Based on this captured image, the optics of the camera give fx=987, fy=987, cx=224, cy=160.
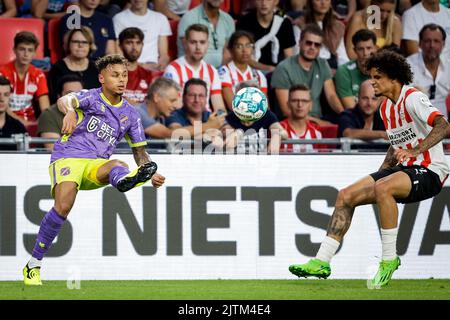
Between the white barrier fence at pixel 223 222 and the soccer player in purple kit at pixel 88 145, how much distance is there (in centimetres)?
149

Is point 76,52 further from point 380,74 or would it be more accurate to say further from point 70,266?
point 380,74

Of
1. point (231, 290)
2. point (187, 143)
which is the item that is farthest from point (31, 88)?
point (231, 290)

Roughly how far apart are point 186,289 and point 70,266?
7.49ft

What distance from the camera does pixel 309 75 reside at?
1371 cm

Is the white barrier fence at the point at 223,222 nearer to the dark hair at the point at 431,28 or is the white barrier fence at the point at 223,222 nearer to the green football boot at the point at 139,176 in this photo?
the green football boot at the point at 139,176

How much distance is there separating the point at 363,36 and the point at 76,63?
395 cm

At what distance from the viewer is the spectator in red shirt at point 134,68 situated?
520 inches

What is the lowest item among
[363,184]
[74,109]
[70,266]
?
[70,266]

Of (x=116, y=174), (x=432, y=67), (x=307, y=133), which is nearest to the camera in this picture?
(x=116, y=174)

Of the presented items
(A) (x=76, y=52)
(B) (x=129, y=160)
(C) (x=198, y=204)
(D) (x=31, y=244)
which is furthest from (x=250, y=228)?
(A) (x=76, y=52)

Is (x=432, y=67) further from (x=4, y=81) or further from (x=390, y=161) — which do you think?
(x=4, y=81)

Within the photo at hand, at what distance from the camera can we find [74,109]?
9938 mm

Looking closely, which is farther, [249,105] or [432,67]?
[432,67]

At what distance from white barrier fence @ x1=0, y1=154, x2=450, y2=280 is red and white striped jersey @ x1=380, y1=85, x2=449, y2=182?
→ 2106 mm
